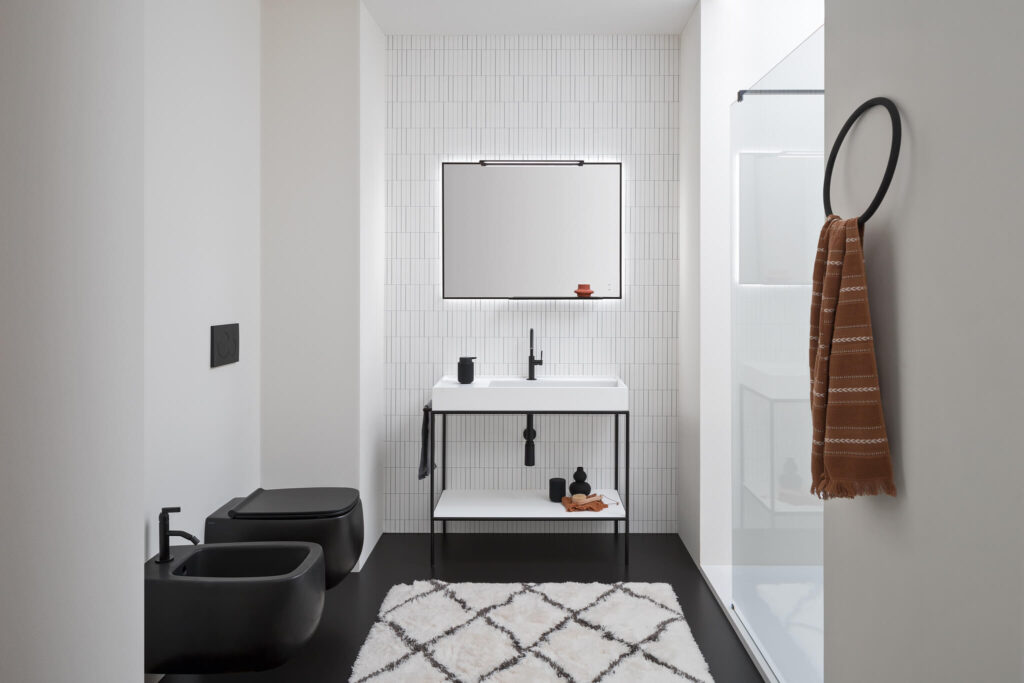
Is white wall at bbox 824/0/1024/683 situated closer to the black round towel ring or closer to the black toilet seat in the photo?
the black round towel ring

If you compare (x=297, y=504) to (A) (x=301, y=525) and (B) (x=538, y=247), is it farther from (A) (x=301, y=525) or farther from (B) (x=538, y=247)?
(B) (x=538, y=247)

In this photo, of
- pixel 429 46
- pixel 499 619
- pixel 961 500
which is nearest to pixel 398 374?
pixel 499 619

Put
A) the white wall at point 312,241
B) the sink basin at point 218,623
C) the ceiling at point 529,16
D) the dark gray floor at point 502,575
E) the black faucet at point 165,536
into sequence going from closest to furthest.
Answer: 1. the sink basin at point 218,623
2. the black faucet at point 165,536
3. the dark gray floor at point 502,575
4. the white wall at point 312,241
5. the ceiling at point 529,16

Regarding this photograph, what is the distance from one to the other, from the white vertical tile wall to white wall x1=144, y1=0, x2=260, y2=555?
843 mm

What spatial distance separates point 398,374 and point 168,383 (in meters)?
1.54

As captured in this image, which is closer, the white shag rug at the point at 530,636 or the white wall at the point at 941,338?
the white wall at the point at 941,338

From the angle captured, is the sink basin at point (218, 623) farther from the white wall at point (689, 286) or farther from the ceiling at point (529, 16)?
the ceiling at point (529, 16)

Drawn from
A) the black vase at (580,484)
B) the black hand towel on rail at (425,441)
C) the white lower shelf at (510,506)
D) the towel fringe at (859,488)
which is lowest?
the white lower shelf at (510,506)

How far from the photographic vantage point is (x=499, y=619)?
8.96 ft

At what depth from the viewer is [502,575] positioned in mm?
3211

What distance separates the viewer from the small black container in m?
3.54

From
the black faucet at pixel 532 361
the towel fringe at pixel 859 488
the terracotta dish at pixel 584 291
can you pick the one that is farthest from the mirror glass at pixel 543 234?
the towel fringe at pixel 859 488

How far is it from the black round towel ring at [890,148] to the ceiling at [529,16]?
2000 millimetres

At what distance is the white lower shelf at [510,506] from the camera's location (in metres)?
3.39
